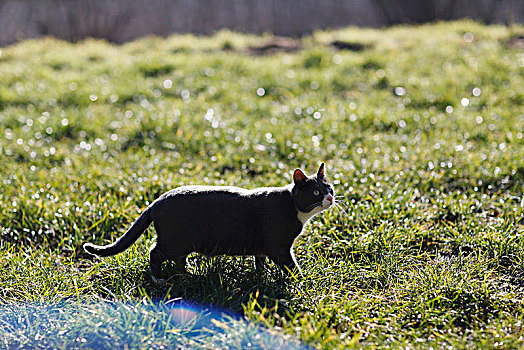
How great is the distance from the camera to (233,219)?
2773 mm

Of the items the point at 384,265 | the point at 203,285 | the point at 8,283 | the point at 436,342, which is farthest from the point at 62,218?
the point at 436,342

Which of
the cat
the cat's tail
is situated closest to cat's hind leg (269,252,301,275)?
the cat

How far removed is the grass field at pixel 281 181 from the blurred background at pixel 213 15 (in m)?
2.74

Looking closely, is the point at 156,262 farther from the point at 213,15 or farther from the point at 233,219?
the point at 213,15

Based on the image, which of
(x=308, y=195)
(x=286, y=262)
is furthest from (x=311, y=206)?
(x=286, y=262)

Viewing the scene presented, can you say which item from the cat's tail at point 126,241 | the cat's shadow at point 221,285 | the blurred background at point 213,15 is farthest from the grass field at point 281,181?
the blurred background at point 213,15

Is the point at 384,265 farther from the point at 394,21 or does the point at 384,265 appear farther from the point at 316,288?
the point at 394,21

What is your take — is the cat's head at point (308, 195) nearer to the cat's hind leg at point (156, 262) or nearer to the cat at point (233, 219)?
the cat at point (233, 219)

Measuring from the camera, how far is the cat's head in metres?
2.77

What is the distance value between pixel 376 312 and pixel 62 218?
2208mm

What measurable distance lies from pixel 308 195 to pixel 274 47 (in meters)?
6.12

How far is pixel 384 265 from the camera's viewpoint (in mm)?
3113

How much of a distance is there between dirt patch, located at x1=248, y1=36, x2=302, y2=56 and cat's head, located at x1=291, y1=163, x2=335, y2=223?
5.74 meters

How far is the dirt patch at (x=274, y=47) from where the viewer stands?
8336 millimetres
